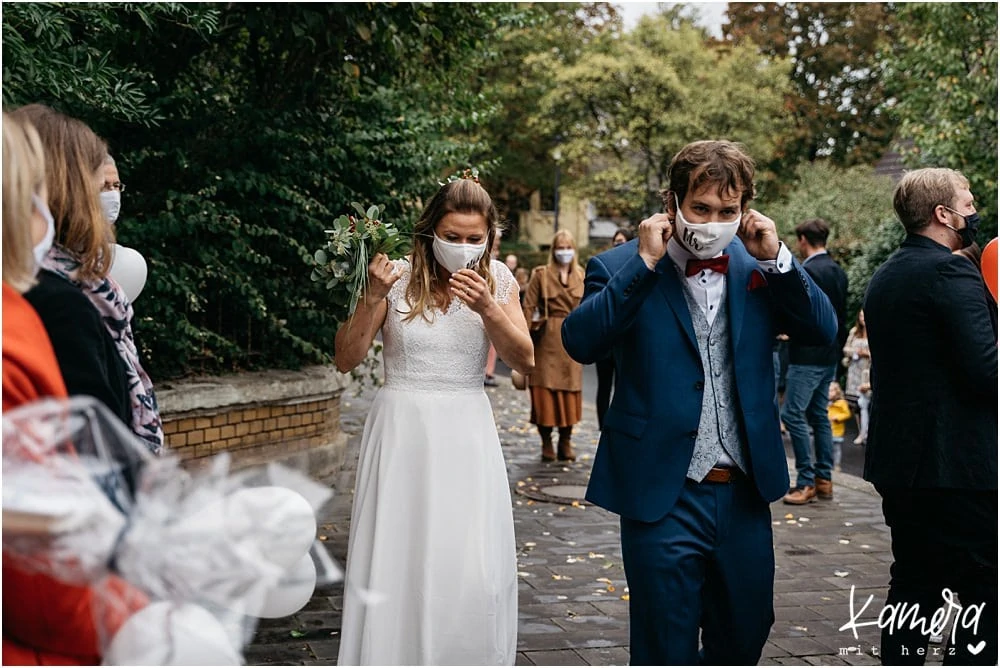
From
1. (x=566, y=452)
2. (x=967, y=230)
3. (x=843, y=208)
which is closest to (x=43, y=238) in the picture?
(x=967, y=230)

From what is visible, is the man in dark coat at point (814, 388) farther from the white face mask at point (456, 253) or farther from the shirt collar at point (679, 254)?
the shirt collar at point (679, 254)

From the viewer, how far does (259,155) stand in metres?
8.59

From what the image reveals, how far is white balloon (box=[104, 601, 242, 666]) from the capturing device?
202 centimetres

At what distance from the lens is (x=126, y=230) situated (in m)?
7.84

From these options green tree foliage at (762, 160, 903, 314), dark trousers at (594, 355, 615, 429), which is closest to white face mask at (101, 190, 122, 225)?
dark trousers at (594, 355, 615, 429)

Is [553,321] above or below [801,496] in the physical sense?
above

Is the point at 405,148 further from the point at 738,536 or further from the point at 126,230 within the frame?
the point at 738,536

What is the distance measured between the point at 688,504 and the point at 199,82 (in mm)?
6106

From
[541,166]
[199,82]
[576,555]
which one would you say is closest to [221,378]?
[199,82]

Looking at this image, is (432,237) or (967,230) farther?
(967,230)

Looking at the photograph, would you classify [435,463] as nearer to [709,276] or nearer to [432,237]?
[432,237]

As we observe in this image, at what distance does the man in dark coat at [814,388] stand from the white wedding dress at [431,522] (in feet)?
16.8

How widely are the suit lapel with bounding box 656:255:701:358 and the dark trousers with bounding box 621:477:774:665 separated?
1.70 feet

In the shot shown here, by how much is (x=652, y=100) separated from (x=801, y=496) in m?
25.7
